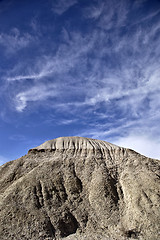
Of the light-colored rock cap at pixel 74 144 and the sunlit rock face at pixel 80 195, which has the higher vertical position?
the light-colored rock cap at pixel 74 144

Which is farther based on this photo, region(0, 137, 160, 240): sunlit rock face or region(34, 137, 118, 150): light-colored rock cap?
region(34, 137, 118, 150): light-colored rock cap

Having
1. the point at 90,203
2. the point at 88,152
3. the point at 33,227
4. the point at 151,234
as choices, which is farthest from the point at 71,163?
the point at 151,234

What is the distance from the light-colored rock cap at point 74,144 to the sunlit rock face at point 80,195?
1162mm

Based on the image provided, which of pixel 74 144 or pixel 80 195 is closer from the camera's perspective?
pixel 80 195

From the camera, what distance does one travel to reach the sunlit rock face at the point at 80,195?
72.0 feet

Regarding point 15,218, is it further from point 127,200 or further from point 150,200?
point 150,200

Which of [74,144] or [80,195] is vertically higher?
[74,144]

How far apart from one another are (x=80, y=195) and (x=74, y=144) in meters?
14.8

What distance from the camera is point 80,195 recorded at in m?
28.1

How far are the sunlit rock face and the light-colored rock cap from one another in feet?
3.81

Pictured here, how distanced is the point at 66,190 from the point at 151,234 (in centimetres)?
1308

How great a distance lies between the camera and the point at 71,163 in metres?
34.3

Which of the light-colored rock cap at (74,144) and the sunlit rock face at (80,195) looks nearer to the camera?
the sunlit rock face at (80,195)

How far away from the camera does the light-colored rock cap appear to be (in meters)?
40.3
